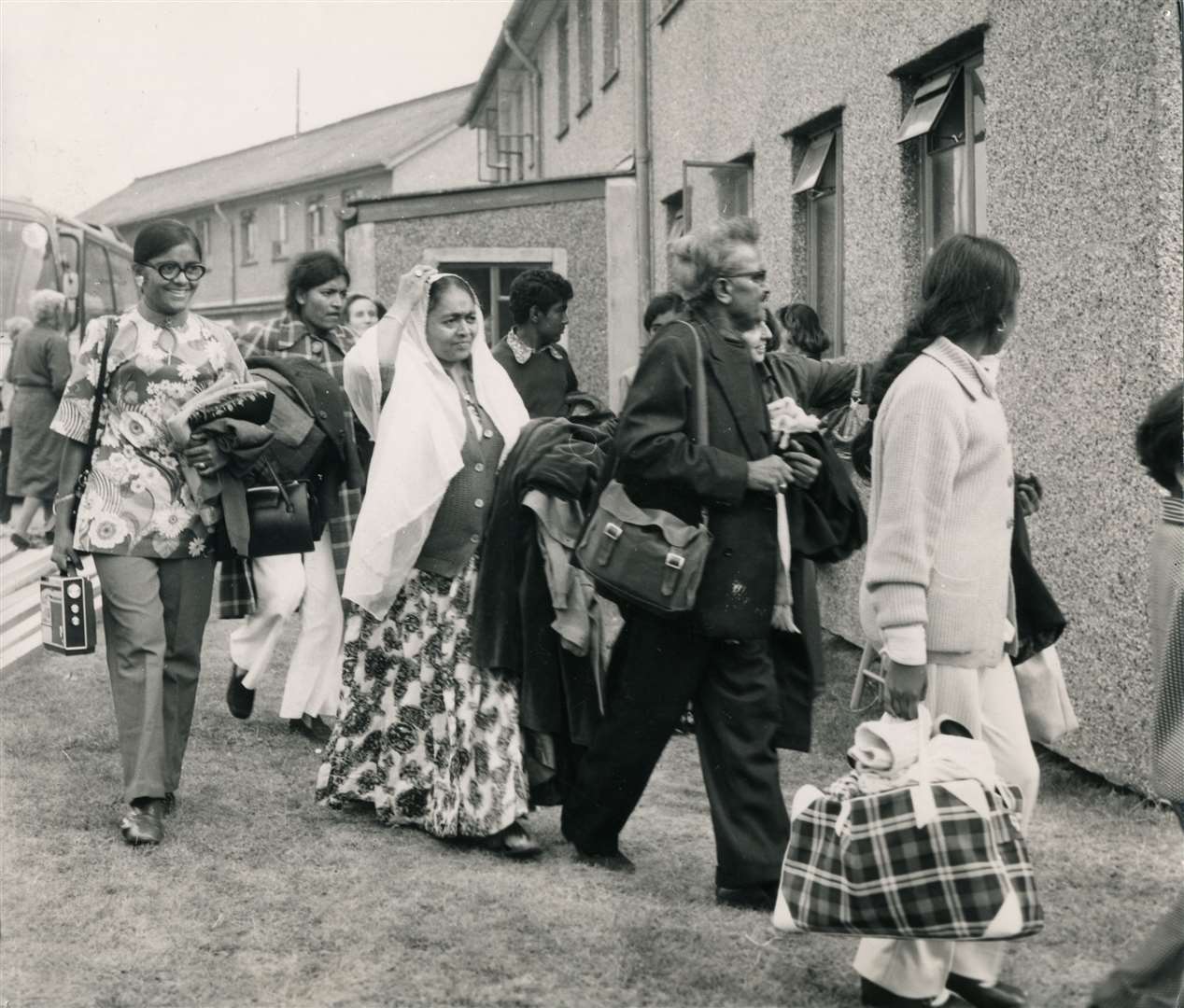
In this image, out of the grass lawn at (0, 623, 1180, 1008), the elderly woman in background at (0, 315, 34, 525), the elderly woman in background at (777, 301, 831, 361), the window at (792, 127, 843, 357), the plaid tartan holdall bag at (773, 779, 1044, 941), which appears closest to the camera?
the plaid tartan holdall bag at (773, 779, 1044, 941)

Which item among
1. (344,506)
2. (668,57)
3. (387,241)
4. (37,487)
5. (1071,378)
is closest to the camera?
(1071,378)

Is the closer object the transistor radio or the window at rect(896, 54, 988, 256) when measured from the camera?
the transistor radio

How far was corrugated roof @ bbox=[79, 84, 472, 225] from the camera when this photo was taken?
3207cm

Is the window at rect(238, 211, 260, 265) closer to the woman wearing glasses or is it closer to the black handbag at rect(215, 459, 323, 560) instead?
the black handbag at rect(215, 459, 323, 560)

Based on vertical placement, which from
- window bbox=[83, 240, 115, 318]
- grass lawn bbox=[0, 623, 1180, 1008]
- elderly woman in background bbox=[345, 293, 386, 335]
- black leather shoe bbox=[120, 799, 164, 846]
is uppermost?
window bbox=[83, 240, 115, 318]

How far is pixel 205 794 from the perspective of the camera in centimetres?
604

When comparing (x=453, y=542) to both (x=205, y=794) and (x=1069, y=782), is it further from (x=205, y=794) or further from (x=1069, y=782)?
(x=1069, y=782)

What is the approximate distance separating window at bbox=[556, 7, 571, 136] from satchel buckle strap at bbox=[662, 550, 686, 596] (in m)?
16.2

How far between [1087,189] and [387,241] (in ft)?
A: 35.9

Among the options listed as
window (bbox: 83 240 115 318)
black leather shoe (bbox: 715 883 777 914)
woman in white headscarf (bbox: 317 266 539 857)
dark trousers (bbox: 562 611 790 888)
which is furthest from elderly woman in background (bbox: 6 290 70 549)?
black leather shoe (bbox: 715 883 777 914)

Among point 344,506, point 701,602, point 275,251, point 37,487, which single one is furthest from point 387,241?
point 275,251

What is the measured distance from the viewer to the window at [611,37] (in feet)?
54.9

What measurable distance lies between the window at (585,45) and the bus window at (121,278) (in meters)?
6.36

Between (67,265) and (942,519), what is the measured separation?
1488 centimetres
